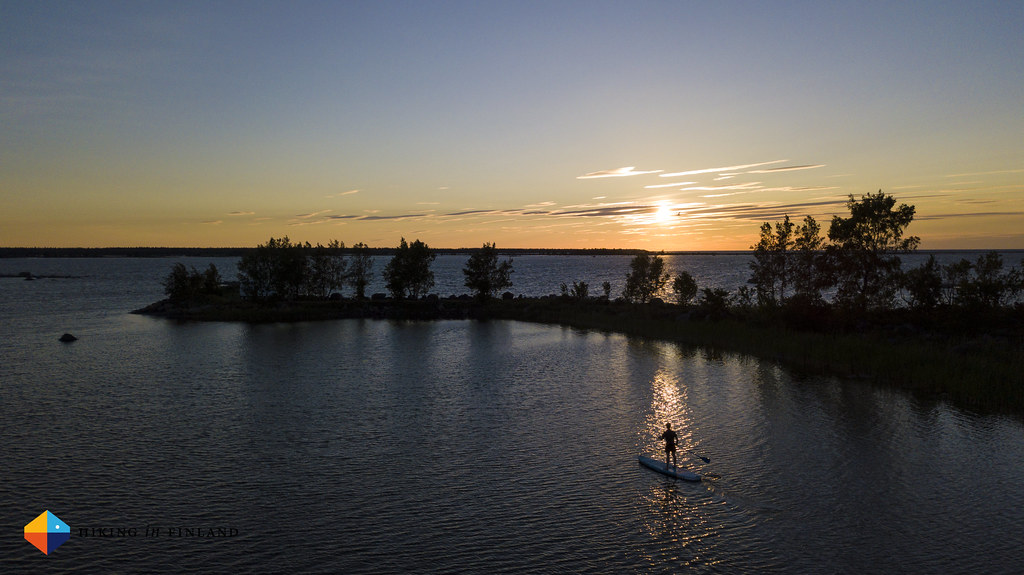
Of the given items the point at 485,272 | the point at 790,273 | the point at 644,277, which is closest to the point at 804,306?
the point at 790,273

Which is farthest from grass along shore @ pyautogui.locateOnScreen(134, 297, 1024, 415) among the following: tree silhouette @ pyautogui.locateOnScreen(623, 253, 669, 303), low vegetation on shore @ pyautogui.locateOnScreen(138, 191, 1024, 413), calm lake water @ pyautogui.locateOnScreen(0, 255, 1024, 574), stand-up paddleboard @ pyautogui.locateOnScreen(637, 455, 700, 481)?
stand-up paddleboard @ pyautogui.locateOnScreen(637, 455, 700, 481)

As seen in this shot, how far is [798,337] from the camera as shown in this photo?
183 feet

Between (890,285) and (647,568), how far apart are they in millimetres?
59710

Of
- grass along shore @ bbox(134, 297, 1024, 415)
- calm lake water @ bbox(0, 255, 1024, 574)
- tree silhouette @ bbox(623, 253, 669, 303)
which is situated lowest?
calm lake water @ bbox(0, 255, 1024, 574)

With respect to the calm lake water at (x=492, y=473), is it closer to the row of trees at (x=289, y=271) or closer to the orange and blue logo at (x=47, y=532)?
the orange and blue logo at (x=47, y=532)

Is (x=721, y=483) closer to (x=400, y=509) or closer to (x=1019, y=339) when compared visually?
(x=400, y=509)

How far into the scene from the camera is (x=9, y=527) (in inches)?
816

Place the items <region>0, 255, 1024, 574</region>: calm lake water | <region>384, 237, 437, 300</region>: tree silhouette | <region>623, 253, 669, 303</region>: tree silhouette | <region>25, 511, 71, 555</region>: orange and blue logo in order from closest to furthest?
<region>0, 255, 1024, 574</region>: calm lake water
<region>25, 511, 71, 555</region>: orange and blue logo
<region>623, 253, 669, 303</region>: tree silhouette
<region>384, 237, 437, 300</region>: tree silhouette

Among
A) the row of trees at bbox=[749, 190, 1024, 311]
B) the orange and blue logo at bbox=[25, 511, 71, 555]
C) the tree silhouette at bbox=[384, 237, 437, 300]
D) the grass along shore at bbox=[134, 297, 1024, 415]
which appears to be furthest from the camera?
the tree silhouette at bbox=[384, 237, 437, 300]

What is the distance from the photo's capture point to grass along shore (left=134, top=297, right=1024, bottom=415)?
132 feet

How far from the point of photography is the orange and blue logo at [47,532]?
19.7 m

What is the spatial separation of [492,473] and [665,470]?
7475mm

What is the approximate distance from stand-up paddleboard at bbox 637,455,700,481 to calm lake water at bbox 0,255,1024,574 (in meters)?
0.45

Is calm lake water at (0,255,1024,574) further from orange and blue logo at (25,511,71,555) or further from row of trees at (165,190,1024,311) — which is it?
row of trees at (165,190,1024,311)
